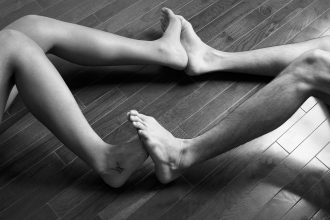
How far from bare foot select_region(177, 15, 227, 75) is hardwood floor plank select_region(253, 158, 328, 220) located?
0.54 metres

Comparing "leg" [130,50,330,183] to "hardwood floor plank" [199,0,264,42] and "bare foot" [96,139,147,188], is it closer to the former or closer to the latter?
"bare foot" [96,139,147,188]

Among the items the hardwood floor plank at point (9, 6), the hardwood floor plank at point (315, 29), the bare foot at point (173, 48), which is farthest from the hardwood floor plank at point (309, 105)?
the hardwood floor plank at point (9, 6)

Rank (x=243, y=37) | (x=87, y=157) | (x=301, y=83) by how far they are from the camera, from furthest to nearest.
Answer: (x=243, y=37)
(x=87, y=157)
(x=301, y=83)

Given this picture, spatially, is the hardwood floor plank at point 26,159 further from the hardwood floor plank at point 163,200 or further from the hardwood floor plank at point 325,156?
the hardwood floor plank at point 325,156

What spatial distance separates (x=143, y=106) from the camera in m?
1.41

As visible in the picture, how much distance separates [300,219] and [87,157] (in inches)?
30.4

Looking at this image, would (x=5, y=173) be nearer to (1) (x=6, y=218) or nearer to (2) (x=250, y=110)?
(1) (x=6, y=218)

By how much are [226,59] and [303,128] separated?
41cm

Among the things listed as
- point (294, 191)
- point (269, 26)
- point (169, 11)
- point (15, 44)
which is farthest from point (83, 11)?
point (294, 191)

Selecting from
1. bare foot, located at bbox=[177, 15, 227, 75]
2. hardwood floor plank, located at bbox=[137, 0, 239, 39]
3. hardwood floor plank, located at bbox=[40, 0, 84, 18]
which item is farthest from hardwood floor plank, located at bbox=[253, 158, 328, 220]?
hardwood floor plank, located at bbox=[40, 0, 84, 18]

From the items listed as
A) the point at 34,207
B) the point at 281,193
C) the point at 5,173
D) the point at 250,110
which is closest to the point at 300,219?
the point at 281,193

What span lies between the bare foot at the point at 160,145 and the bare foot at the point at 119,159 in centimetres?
4

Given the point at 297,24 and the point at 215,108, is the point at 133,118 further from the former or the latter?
the point at 297,24

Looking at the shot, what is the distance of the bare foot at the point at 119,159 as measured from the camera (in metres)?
1.15
